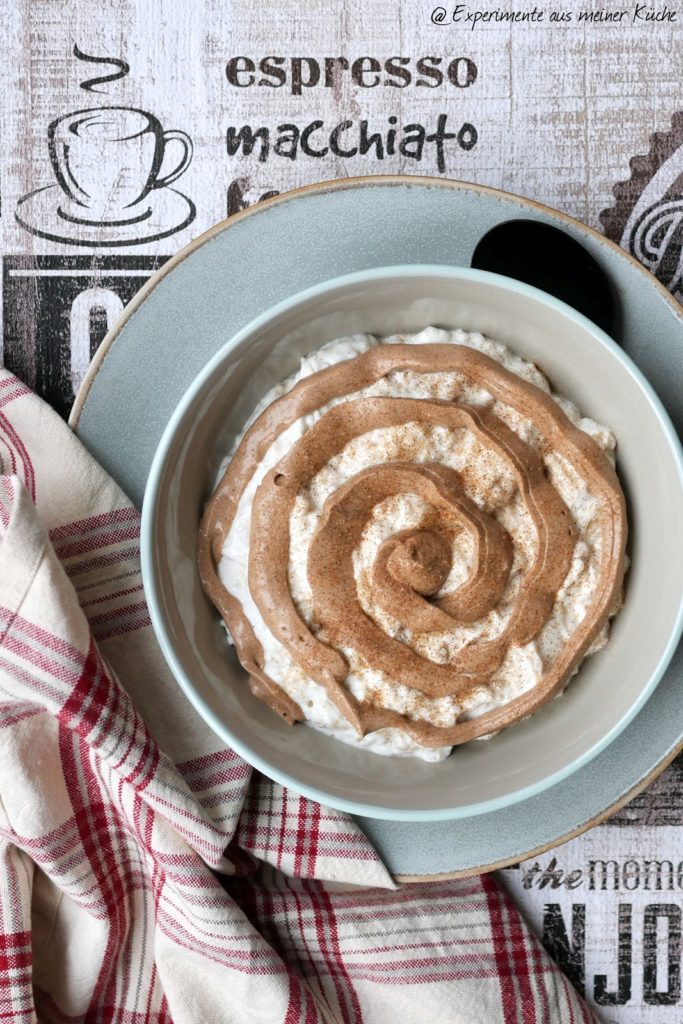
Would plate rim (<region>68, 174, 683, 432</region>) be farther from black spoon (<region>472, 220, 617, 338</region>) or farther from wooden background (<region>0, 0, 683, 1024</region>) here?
wooden background (<region>0, 0, 683, 1024</region>)

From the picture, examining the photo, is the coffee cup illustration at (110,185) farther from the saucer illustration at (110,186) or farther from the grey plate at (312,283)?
the grey plate at (312,283)

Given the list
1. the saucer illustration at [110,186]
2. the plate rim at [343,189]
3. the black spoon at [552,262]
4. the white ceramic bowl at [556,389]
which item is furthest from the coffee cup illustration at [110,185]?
the black spoon at [552,262]

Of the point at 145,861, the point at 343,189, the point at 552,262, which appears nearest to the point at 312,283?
the point at 343,189

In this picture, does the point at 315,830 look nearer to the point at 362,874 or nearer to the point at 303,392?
the point at 362,874

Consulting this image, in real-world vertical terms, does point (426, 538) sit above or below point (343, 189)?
below

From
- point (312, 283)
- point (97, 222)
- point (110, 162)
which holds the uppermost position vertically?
point (110, 162)

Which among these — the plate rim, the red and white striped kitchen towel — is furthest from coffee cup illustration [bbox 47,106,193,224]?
the red and white striped kitchen towel

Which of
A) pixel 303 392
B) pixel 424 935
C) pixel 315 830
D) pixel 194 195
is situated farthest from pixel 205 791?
pixel 194 195

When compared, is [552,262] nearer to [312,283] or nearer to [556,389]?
[556,389]
